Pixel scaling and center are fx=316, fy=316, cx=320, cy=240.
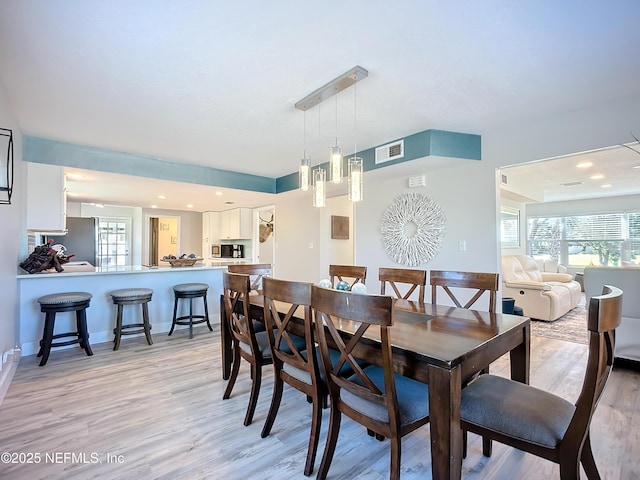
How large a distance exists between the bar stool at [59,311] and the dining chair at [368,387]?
289cm

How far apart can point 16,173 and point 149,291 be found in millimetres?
1642

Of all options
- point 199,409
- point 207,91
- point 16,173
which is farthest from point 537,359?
point 16,173

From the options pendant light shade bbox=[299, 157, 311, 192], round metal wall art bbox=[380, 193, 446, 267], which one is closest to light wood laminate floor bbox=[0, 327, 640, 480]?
round metal wall art bbox=[380, 193, 446, 267]

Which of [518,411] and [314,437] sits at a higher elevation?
[518,411]

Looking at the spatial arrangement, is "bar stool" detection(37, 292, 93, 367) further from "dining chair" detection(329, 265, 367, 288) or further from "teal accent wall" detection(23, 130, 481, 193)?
"dining chair" detection(329, 265, 367, 288)

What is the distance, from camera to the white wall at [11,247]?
2.41 m

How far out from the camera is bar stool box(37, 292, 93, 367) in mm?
2986

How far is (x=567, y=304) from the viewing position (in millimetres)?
5176

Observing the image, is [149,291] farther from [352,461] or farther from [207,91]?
[352,461]

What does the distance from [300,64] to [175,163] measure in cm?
311

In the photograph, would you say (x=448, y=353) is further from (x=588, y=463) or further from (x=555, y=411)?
(x=588, y=463)

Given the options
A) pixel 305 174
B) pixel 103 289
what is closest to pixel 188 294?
pixel 103 289

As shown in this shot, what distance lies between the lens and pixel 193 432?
193 cm

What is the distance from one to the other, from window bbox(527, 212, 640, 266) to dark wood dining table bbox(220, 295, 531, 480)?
25.3 ft
